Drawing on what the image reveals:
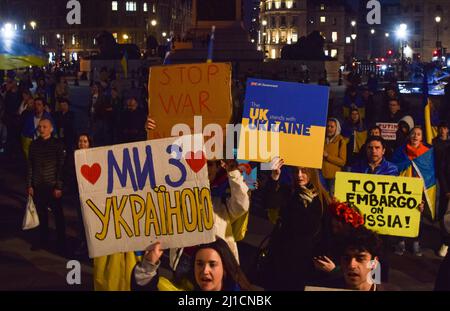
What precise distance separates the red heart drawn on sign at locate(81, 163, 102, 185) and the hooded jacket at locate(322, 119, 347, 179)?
503cm

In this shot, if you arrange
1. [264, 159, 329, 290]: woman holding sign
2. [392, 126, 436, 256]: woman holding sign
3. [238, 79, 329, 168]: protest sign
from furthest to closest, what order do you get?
[392, 126, 436, 256]: woman holding sign → [238, 79, 329, 168]: protest sign → [264, 159, 329, 290]: woman holding sign

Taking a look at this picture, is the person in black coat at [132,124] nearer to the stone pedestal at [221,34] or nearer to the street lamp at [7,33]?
the street lamp at [7,33]

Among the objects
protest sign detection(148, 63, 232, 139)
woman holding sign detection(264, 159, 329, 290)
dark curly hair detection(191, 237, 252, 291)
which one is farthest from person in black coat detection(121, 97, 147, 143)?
dark curly hair detection(191, 237, 252, 291)

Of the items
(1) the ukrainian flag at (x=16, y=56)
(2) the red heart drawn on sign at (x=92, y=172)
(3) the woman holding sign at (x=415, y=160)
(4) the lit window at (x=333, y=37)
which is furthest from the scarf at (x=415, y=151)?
(4) the lit window at (x=333, y=37)

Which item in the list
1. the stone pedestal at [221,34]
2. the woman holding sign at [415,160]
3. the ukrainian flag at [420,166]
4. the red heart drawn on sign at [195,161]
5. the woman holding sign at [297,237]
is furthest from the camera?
the stone pedestal at [221,34]

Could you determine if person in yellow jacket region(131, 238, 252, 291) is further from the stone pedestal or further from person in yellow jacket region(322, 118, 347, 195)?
the stone pedestal

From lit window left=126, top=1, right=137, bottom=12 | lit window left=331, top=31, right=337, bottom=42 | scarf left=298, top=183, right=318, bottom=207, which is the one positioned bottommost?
scarf left=298, top=183, right=318, bottom=207

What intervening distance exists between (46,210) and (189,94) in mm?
2810

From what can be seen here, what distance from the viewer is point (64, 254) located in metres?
8.82

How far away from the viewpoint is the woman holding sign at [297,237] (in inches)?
219

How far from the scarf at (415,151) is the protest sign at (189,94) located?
288 cm

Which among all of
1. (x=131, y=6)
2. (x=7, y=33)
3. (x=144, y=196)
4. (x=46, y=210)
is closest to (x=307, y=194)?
(x=144, y=196)

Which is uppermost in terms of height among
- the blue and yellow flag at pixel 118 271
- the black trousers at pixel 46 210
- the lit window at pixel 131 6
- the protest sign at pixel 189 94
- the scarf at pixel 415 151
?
the lit window at pixel 131 6

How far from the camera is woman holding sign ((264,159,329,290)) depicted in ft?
18.2
